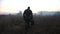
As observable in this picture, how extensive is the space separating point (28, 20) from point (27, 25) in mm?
348

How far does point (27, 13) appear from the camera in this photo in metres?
13.3

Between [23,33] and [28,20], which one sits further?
[28,20]

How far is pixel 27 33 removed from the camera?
465 inches

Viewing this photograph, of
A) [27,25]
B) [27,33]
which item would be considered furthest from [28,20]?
[27,33]

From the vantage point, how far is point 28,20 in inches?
527

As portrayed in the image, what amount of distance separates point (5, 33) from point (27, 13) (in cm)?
241

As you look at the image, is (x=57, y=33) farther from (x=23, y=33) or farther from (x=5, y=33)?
(x=5, y=33)

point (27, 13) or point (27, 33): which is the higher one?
point (27, 13)

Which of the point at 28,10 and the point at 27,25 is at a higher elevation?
the point at 28,10

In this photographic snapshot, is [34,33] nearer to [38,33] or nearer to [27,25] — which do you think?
[38,33]

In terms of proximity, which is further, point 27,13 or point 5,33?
point 27,13

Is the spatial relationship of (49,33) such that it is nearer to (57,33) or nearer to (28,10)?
(57,33)


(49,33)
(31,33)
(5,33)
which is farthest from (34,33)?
(5,33)

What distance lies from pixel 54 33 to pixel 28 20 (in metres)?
2.26
